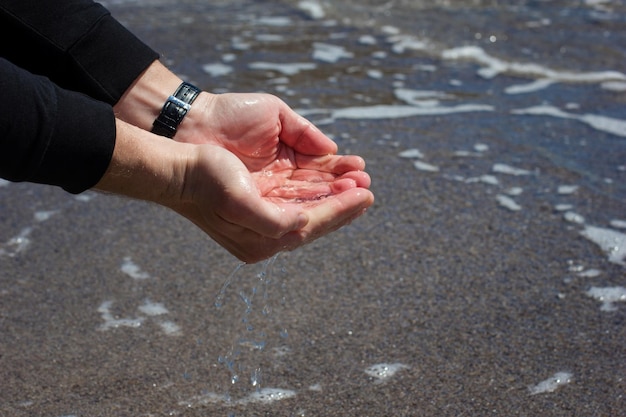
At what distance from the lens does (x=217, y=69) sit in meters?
5.45

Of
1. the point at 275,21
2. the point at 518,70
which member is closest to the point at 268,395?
the point at 518,70

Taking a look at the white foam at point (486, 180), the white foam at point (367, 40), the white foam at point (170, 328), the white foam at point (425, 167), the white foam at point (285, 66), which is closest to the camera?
the white foam at point (170, 328)

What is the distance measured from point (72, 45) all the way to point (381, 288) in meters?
1.34

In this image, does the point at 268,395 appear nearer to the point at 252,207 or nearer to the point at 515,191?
the point at 252,207

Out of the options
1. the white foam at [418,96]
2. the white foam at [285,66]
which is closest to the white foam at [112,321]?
the white foam at [418,96]

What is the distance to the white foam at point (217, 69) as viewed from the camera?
17.6ft

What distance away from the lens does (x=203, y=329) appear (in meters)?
2.74

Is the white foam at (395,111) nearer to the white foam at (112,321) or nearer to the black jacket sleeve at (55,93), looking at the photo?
the white foam at (112,321)

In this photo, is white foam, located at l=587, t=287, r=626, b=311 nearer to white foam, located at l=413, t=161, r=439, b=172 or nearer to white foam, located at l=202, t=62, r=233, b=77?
white foam, located at l=413, t=161, r=439, b=172

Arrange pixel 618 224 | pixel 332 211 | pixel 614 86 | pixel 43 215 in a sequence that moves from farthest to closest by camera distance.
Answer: pixel 614 86, pixel 43 215, pixel 618 224, pixel 332 211

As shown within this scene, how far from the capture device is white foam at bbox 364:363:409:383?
8.18 ft

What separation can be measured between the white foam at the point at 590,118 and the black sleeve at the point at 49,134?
129 inches

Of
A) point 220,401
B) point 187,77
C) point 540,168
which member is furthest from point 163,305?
point 187,77

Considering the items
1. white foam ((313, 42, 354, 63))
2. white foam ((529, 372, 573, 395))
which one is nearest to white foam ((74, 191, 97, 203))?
white foam ((529, 372, 573, 395))
